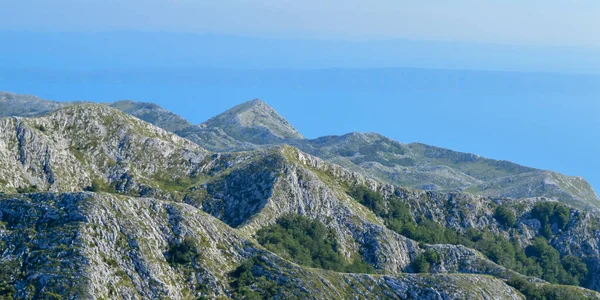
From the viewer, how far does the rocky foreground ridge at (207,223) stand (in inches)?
3327

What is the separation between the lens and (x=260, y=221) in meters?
132

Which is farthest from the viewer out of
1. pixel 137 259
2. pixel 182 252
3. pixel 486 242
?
pixel 486 242

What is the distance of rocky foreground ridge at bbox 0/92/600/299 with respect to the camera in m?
84.5

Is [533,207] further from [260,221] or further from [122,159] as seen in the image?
[122,159]

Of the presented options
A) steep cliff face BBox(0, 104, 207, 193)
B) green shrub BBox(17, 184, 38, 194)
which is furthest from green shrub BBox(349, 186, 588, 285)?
green shrub BBox(17, 184, 38, 194)

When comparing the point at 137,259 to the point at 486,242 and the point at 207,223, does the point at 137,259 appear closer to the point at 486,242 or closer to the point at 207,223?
the point at 207,223

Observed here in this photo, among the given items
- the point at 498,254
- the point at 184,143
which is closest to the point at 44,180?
the point at 184,143

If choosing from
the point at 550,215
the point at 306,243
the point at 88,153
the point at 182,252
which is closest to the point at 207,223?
the point at 182,252

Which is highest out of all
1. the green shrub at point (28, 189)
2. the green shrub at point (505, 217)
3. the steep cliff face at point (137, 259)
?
the green shrub at point (505, 217)

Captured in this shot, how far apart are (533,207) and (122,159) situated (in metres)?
101

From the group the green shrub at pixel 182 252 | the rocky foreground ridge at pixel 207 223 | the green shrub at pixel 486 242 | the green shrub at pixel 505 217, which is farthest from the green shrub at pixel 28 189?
the green shrub at pixel 505 217

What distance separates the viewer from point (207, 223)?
328 ft

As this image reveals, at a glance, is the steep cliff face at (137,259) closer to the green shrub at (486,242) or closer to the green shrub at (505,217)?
the green shrub at (486,242)

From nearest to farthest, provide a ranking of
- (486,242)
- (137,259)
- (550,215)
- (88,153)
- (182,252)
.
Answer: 1. (137,259)
2. (182,252)
3. (88,153)
4. (486,242)
5. (550,215)
